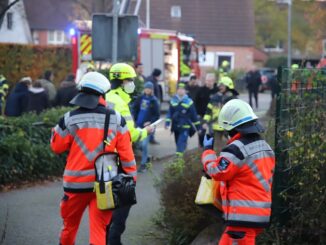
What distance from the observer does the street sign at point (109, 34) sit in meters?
10.7

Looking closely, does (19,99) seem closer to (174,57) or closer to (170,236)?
(170,236)

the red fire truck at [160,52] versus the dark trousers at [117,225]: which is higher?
the red fire truck at [160,52]

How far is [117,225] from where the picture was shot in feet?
21.7

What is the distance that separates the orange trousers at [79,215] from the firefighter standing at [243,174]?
105cm

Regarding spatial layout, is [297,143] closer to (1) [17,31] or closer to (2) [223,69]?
(2) [223,69]

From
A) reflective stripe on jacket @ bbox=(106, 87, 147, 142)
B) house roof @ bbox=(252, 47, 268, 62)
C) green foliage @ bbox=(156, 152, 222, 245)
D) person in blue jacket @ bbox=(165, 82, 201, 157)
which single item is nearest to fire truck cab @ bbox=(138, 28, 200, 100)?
Result: person in blue jacket @ bbox=(165, 82, 201, 157)

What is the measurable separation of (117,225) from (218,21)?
168ft

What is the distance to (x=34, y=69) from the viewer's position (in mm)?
27656

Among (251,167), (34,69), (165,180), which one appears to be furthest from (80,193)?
(34,69)

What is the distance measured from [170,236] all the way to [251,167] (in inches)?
A: 91.5

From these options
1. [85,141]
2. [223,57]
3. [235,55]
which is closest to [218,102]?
[85,141]

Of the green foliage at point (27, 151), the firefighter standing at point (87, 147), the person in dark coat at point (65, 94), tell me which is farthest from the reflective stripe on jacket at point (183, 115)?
the firefighter standing at point (87, 147)

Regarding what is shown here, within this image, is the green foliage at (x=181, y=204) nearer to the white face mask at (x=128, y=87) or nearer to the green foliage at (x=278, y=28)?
the white face mask at (x=128, y=87)

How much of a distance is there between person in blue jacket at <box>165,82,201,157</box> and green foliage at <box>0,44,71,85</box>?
46.8 ft
